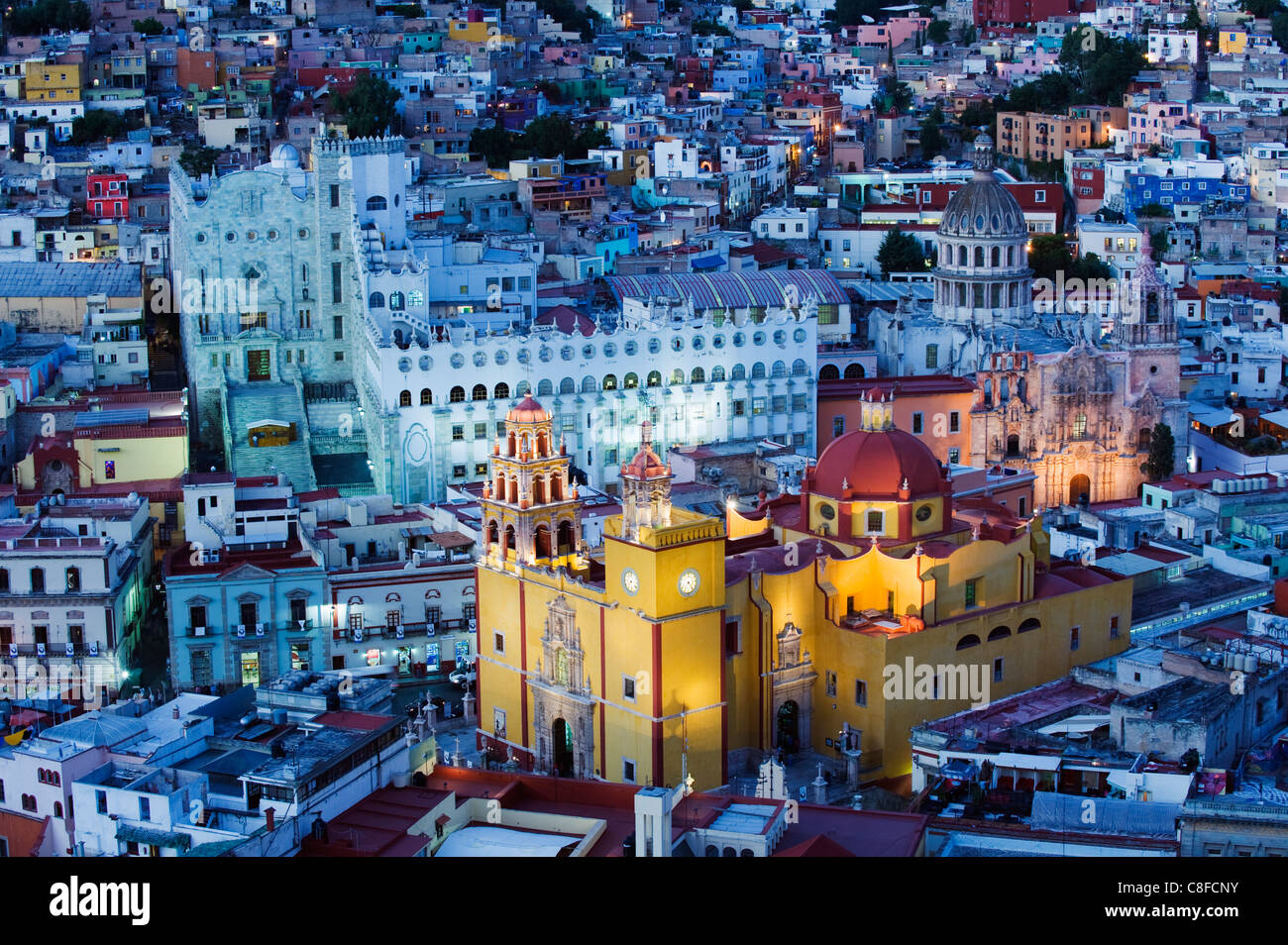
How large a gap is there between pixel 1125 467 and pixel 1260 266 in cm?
3606

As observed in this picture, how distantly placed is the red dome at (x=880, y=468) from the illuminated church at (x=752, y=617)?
5 cm

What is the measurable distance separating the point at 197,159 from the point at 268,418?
47.9 meters

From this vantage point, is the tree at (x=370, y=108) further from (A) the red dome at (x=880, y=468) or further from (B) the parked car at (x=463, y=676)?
(A) the red dome at (x=880, y=468)

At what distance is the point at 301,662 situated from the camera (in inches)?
2146

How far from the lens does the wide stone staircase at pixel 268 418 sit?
70375mm

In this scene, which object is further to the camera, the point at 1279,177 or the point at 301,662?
the point at 1279,177

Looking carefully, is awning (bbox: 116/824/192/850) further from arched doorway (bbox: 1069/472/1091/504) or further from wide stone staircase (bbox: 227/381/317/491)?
arched doorway (bbox: 1069/472/1091/504)

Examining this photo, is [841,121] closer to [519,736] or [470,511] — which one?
[470,511]

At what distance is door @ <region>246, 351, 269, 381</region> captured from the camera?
7800cm

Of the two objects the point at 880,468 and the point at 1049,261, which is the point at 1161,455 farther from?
the point at 1049,261

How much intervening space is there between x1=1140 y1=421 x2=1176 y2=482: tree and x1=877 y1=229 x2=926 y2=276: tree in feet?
112

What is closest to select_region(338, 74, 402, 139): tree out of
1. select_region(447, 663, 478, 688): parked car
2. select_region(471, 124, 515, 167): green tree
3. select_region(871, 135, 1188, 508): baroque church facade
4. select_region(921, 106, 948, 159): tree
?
select_region(471, 124, 515, 167): green tree

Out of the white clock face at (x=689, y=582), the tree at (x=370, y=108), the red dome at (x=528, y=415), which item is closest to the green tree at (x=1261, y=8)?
the tree at (x=370, y=108)
